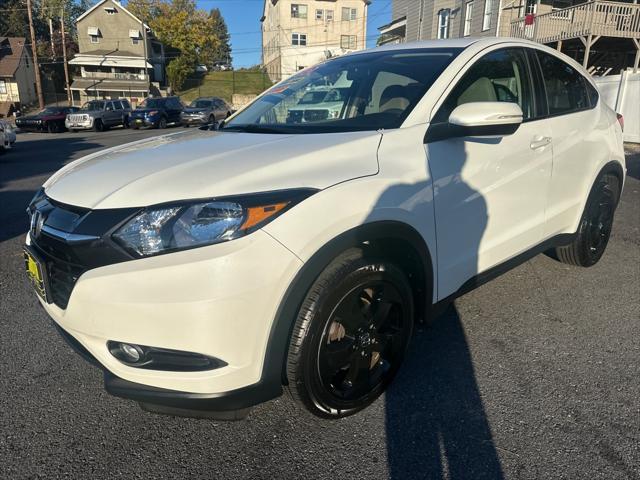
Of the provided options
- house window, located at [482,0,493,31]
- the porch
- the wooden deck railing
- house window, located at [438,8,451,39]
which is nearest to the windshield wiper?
the porch

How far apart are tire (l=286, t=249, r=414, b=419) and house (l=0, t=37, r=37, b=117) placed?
1853 inches

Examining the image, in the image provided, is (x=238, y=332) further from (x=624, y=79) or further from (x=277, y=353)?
(x=624, y=79)

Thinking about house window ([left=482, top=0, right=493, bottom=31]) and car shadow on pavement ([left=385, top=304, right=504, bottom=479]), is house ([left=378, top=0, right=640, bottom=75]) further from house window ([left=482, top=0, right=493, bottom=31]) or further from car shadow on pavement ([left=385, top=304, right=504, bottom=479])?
car shadow on pavement ([left=385, top=304, right=504, bottom=479])

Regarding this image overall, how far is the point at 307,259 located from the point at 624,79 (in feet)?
53.8

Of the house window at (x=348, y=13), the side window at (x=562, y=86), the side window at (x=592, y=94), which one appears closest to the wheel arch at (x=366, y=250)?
the side window at (x=562, y=86)

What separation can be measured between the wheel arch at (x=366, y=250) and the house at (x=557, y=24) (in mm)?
18299

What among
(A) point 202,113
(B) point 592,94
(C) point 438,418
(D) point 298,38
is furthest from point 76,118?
(D) point 298,38

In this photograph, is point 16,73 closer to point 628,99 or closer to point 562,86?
point 628,99

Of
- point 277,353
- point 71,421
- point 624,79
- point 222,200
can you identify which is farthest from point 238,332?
point 624,79

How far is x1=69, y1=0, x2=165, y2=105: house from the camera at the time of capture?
45.5 metres

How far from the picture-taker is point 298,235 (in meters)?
1.95

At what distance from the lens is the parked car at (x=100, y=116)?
2512 centimetres

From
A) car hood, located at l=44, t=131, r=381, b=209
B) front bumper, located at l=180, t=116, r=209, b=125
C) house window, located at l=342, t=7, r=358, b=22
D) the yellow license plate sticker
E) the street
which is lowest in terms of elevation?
the street

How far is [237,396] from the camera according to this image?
1.98m
